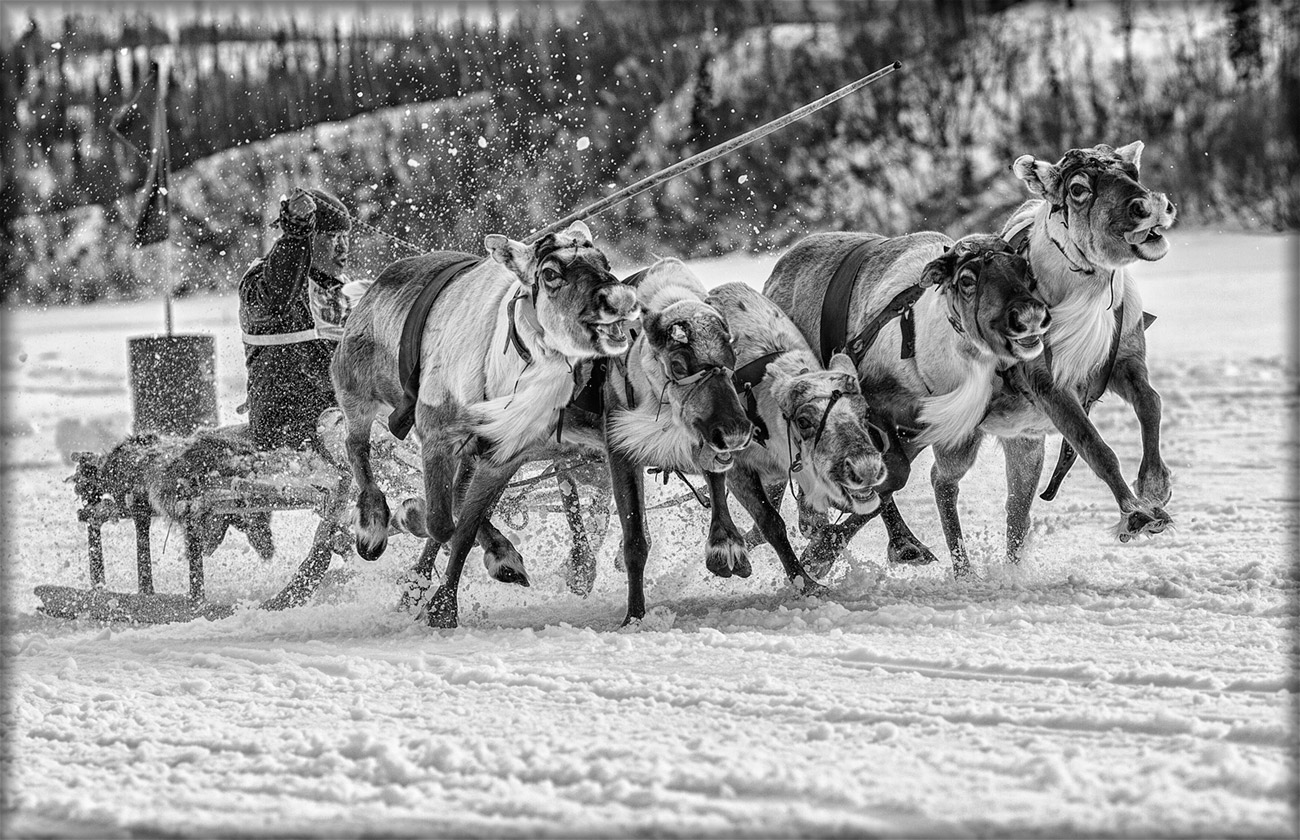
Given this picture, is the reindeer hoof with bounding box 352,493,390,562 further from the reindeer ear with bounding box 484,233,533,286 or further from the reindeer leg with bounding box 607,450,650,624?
the reindeer ear with bounding box 484,233,533,286

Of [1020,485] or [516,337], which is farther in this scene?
[1020,485]

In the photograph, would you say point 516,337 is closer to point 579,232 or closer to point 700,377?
point 579,232

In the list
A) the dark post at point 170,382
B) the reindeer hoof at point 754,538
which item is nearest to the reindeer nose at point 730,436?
the reindeer hoof at point 754,538

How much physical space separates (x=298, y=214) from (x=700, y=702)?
3613 mm

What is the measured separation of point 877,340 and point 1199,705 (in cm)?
211

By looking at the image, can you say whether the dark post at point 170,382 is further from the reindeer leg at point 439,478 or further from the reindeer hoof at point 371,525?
the reindeer leg at point 439,478

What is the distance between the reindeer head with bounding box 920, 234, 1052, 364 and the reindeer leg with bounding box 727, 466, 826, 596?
2.99 ft

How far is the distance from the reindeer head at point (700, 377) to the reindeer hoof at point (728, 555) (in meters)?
0.25

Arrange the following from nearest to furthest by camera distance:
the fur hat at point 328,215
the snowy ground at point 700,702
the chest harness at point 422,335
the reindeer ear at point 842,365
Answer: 1. the snowy ground at point 700,702
2. the chest harness at point 422,335
3. the reindeer ear at point 842,365
4. the fur hat at point 328,215

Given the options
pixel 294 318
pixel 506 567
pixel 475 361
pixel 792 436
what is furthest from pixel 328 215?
pixel 792 436

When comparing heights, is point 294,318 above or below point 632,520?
above

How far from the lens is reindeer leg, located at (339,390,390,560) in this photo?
605 centimetres

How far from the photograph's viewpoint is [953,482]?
5.94m

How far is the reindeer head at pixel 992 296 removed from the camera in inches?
192
